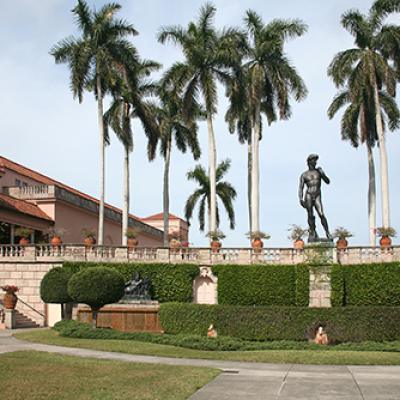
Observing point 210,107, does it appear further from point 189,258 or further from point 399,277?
point 399,277

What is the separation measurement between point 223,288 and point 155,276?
3.57 m

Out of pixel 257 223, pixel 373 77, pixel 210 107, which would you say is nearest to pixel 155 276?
Result: pixel 257 223

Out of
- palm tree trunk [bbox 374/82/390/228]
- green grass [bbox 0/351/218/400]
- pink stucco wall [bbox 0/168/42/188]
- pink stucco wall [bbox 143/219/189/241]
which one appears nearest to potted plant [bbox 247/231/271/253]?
palm tree trunk [bbox 374/82/390/228]

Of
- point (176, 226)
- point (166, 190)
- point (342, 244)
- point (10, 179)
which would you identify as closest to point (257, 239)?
point (342, 244)

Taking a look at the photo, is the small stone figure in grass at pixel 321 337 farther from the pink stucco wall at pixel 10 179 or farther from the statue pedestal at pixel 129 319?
the pink stucco wall at pixel 10 179

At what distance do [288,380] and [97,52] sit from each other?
2787 cm

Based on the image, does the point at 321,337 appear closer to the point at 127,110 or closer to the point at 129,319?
the point at 129,319

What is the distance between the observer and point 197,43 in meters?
36.1

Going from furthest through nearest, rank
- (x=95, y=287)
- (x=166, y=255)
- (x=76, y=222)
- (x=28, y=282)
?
(x=76, y=222) < (x=28, y=282) < (x=166, y=255) < (x=95, y=287)

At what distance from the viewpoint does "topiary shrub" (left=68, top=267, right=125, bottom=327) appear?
23844 mm

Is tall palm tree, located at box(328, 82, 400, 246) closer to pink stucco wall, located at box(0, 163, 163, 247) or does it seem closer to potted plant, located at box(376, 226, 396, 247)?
potted plant, located at box(376, 226, 396, 247)

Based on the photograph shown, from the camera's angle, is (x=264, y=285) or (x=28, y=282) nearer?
(x=264, y=285)

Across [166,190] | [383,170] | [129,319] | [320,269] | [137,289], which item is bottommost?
[129,319]

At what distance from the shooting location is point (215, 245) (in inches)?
1212
